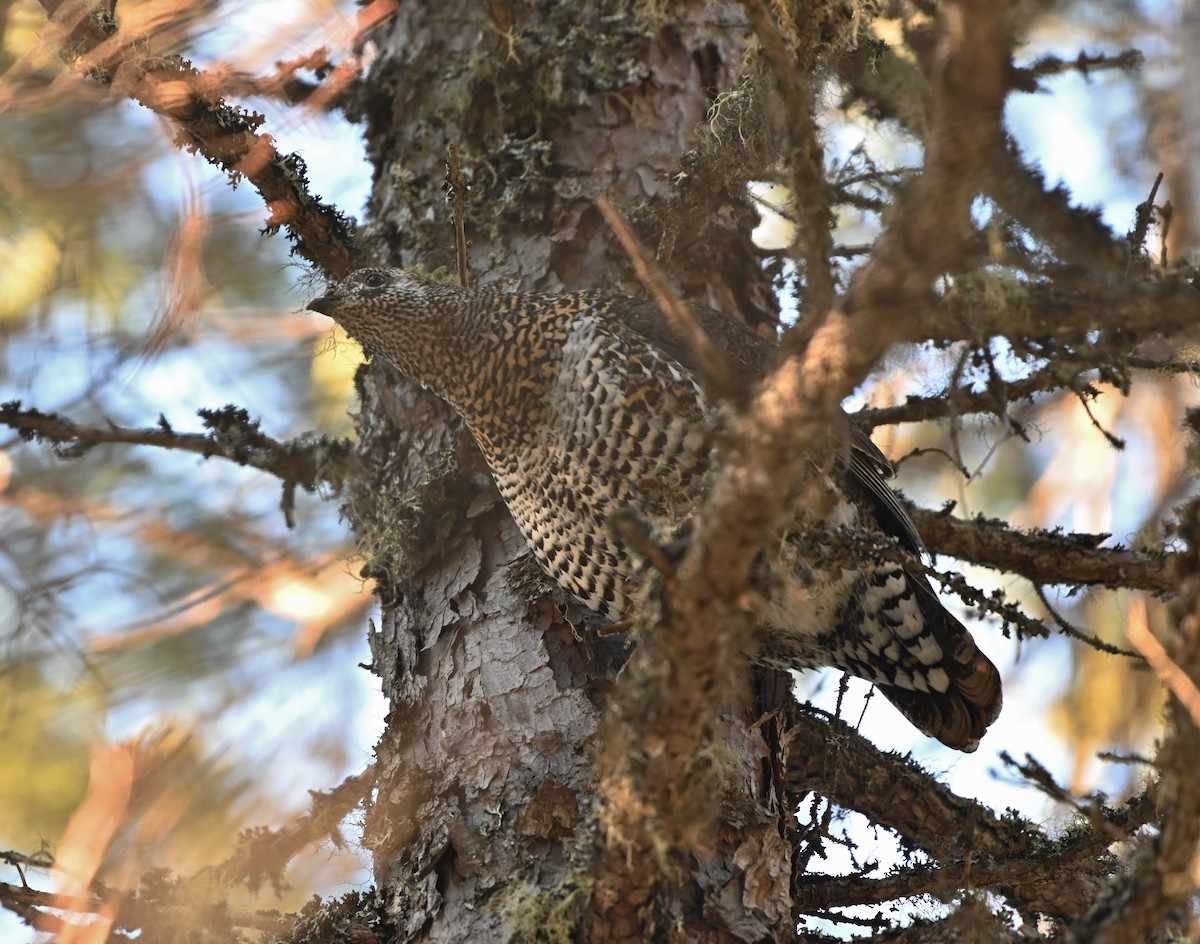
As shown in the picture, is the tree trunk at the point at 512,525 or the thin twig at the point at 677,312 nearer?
the thin twig at the point at 677,312

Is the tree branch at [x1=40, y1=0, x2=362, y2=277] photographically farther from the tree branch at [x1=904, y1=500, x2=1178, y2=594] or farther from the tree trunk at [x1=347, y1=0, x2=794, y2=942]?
the tree branch at [x1=904, y1=500, x2=1178, y2=594]

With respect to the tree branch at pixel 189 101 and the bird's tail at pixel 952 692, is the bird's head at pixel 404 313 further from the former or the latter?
the bird's tail at pixel 952 692

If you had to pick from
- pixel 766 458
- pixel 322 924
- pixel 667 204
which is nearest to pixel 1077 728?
pixel 667 204

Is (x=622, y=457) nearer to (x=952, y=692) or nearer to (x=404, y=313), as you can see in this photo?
(x=404, y=313)

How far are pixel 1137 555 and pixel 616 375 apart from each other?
1.63 m

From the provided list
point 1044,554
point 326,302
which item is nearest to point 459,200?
point 326,302

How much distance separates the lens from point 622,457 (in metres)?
3.33

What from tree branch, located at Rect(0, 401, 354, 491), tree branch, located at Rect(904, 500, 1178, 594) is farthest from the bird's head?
tree branch, located at Rect(904, 500, 1178, 594)

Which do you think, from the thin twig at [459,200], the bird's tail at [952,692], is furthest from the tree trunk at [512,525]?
A: the bird's tail at [952,692]

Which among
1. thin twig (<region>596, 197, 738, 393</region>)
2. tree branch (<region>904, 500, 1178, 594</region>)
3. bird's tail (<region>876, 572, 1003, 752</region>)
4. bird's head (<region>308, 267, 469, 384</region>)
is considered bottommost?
thin twig (<region>596, 197, 738, 393</region>)

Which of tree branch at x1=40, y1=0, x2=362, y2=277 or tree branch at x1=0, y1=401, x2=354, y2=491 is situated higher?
tree branch at x1=40, y1=0, x2=362, y2=277

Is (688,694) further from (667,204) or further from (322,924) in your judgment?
(667,204)

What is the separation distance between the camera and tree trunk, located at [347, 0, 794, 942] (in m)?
2.87

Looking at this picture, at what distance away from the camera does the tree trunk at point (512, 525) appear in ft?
9.43
